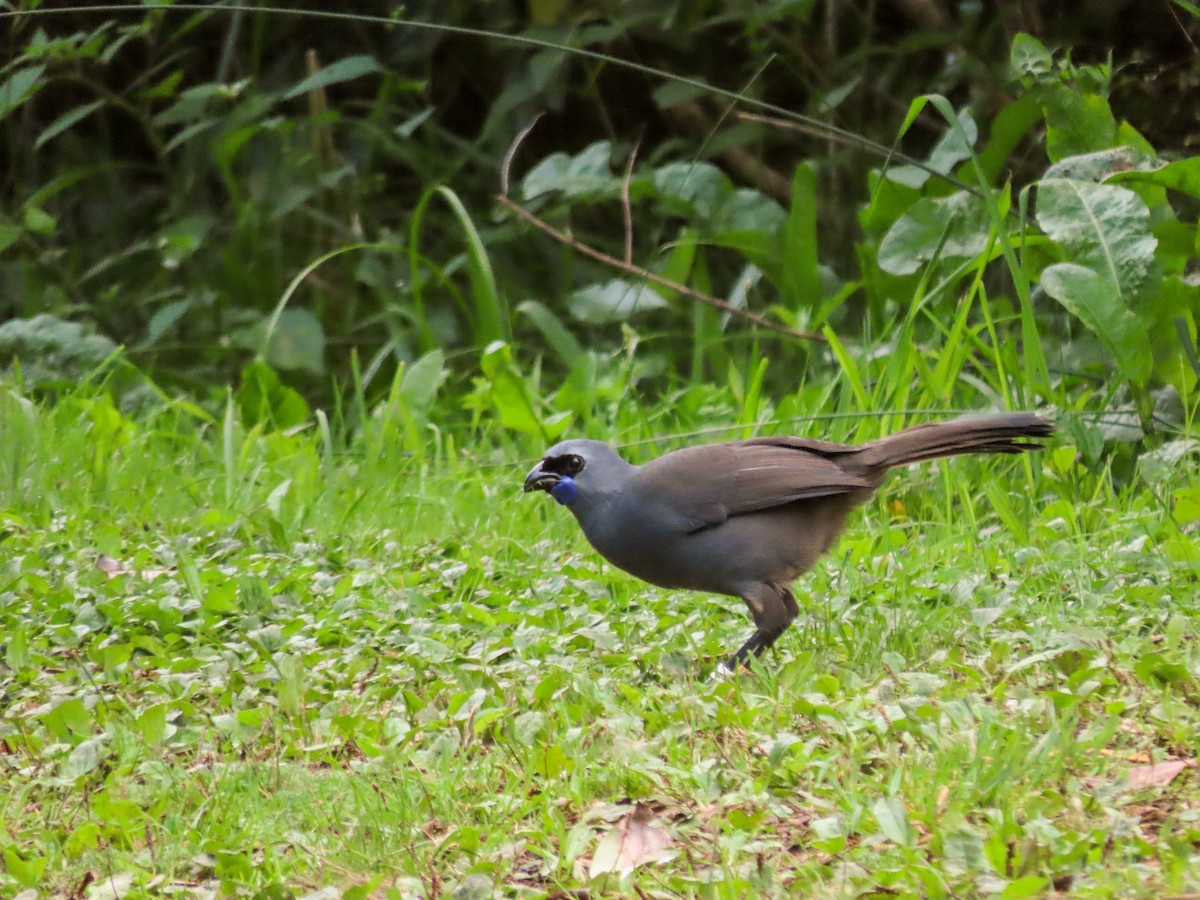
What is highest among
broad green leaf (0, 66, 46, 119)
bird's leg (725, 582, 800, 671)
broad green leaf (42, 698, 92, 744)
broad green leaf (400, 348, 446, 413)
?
broad green leaf (0, 66, 46, 119)

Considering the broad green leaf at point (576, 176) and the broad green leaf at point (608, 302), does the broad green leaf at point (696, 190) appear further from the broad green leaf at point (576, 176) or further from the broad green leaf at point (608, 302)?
the broad green leaf at point (608, 302)

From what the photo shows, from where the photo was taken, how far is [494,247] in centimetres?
821

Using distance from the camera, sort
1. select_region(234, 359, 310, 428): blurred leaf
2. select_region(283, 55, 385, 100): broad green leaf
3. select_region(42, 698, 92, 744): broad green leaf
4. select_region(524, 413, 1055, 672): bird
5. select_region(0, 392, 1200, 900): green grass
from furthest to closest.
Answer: select_region(283, 55, 385, 100): broad green leaf
select_region(234, 359, 310, 428): blurred leaf
select_region(524, 413, 1055, 672): bird
select_region(42, 698, 92, 744): broad green leaf
select_region(0, 392, 1200, 900): green grass

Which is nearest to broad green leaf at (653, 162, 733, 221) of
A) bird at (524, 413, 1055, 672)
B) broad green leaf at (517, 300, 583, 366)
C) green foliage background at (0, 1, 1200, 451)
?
green foliage background at (0, 1, 1200, 451)

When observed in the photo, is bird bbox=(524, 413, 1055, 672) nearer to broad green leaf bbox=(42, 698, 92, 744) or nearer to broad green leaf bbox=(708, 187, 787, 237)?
broad green leaf bbox=(42, 698, 92, 744)

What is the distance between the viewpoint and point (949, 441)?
4219 millimetres

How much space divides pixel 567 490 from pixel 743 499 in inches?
18.1

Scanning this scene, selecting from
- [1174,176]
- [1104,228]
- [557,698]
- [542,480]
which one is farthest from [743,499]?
[1174,176]

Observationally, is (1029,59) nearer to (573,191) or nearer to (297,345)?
(573,191)

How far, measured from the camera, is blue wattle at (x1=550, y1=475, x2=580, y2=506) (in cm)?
417

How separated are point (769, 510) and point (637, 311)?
3.23 metres

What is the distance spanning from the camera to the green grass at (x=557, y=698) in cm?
279

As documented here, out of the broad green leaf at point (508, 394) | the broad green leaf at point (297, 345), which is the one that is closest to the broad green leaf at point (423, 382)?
the broad green leaf at point (508, 394)

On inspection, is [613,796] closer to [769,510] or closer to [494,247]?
[769,510]
